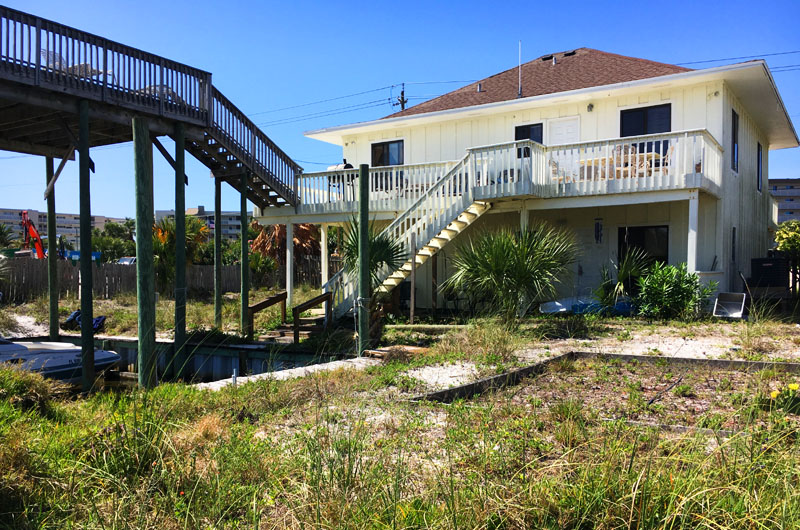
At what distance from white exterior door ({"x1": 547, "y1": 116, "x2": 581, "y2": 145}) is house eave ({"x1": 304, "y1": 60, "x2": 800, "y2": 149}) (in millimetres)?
595

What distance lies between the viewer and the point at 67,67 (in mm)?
9922

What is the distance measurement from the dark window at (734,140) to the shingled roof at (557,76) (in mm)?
2254

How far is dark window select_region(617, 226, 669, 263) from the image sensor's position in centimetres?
1548

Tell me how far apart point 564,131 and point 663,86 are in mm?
2744

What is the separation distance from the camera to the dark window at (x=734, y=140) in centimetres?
1597

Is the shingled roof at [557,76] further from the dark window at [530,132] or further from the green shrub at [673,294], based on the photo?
the green shrub at [673,294]

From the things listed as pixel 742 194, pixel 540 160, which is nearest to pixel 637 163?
pixel 540 160

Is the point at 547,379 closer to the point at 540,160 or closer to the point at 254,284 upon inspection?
the point at 540,160

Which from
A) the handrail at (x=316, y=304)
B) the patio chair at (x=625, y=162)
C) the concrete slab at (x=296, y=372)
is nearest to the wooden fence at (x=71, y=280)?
the handrail at (x=316, y=304)

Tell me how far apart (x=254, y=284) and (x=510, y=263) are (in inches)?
744

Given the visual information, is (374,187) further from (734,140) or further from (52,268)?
(734,140)

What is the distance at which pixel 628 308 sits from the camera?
13.5 metres

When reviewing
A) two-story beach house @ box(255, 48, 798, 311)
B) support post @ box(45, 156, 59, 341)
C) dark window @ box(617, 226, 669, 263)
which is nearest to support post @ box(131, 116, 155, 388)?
two-story beach house @ box(255, 48, 798, 311)

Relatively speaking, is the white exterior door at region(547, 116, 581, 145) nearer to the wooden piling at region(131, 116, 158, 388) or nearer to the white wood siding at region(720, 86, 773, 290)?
the white wood siding at region(720, 86, 773, 290)
